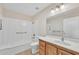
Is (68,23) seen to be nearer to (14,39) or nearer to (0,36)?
(14,39)

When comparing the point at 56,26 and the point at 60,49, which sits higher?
the point at 56,26

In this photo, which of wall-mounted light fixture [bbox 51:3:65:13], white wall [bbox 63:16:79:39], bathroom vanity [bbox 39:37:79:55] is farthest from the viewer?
wall-mounted light fixture [bbox 51:3:65:13]

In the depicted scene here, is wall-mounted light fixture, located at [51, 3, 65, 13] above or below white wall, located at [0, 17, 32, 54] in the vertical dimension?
above

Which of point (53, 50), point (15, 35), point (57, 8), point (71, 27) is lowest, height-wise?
point (53, 50)

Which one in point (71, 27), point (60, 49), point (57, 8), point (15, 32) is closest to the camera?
point (60, 49)

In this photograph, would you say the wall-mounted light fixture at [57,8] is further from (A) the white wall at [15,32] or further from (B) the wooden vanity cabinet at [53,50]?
(B) the wooden vanity cabinet at [53,50]

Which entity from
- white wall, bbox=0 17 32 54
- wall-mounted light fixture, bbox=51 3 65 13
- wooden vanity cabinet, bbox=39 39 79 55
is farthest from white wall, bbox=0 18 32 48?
wall-mounted light fixture, bbox=51 3 65 13

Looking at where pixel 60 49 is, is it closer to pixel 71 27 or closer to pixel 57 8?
pixel 71 27

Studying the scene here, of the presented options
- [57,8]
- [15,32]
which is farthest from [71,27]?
[15,32]

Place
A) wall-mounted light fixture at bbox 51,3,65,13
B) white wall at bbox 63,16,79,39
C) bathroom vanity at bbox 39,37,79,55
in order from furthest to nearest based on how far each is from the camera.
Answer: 1. wall-mounted light fixture at bbox 51,3,65,13
2. white wall at bbox 63,16,79,39
3. bathroom vanity at bbox 39,37,79,55

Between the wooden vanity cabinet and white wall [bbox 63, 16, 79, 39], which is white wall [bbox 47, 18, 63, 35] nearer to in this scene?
white wall [bbox 63, 16, 79, 39]

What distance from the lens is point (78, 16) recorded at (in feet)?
4.15

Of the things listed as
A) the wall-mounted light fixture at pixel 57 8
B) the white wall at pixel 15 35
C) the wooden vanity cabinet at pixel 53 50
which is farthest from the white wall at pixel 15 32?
the wall-mounted light fixture at pixel 57 8
